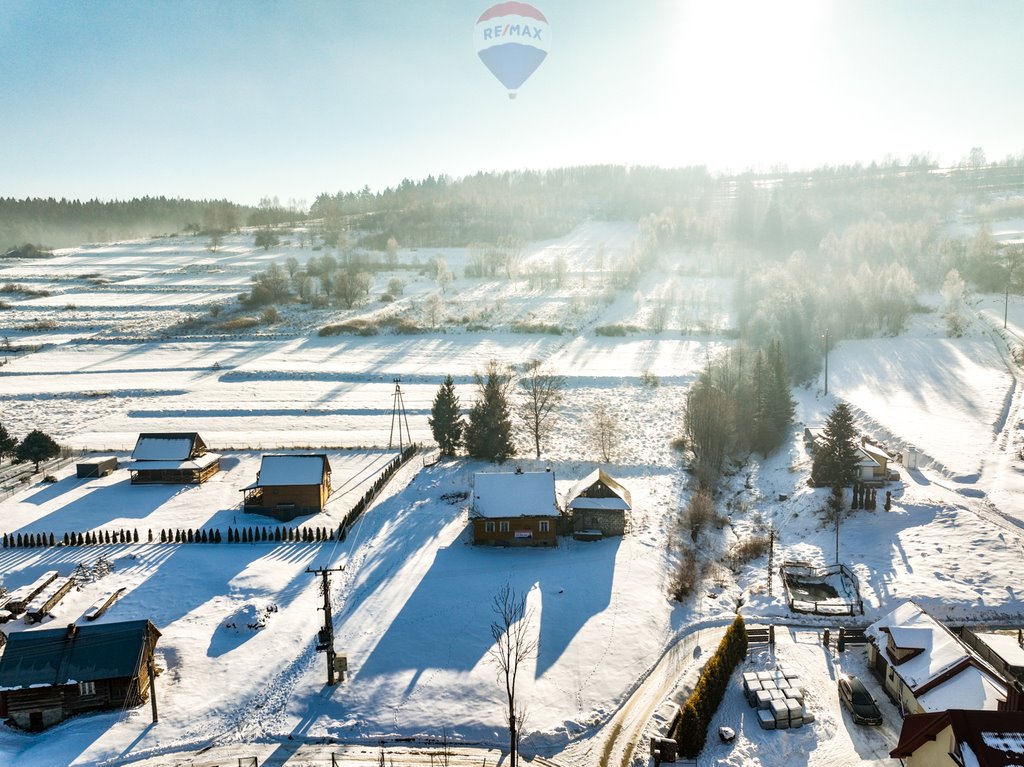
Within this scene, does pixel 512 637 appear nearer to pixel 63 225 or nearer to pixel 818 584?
pixel 818 584

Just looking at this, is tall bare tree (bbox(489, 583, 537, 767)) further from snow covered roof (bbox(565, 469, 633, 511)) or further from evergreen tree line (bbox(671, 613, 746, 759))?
snow covered roof (bbox(565, 469, 633, 511))

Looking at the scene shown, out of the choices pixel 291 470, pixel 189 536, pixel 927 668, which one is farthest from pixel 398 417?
pixel 927 668

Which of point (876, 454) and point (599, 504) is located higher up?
point (876, 454)

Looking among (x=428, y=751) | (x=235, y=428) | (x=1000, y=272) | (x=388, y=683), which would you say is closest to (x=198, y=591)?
(x=388, y=683)

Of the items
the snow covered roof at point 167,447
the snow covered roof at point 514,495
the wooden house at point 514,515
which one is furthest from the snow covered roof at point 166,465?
the wooden house at point 514,515

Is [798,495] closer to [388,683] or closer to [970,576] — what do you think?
[970,576]

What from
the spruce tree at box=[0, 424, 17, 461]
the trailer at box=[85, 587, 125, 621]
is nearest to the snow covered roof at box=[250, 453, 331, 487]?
the trailer at box=[85, 587, 125, 621]
